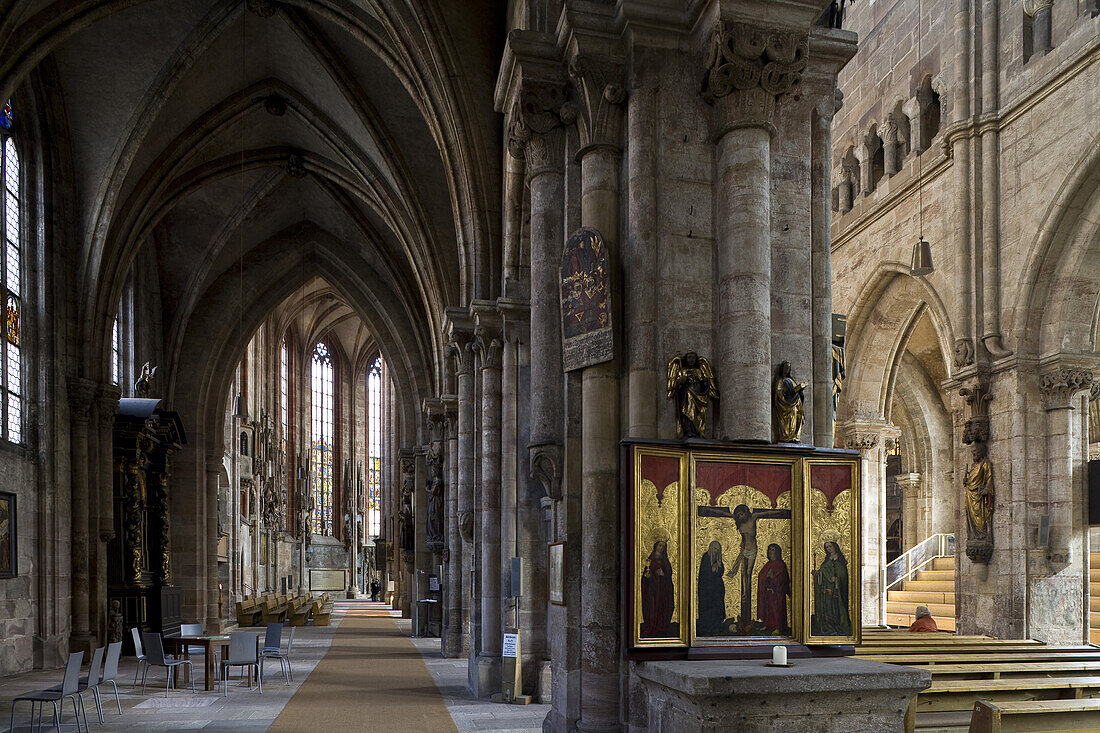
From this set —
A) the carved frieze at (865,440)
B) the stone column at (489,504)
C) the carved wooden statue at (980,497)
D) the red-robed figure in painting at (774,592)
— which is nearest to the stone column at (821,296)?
the red-robed figure in painting at (774,592)

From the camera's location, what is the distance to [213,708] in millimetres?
12719

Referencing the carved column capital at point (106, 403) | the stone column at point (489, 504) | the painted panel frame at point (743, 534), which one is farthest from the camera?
the carved column capital at point (106, 403)

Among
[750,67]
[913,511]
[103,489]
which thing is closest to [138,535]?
[103,489]

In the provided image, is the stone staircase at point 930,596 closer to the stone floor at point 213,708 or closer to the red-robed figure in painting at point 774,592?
the stone floor at point 213,708

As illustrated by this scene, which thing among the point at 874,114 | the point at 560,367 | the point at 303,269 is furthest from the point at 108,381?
the point at 874,114

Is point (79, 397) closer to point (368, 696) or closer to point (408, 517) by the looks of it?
point (368, 696)

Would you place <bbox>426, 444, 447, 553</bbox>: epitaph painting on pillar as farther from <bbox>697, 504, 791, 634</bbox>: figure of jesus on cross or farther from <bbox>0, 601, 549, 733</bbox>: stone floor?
<bbox>697, 504, 791, 634</bbox>: figure of jesus on cross

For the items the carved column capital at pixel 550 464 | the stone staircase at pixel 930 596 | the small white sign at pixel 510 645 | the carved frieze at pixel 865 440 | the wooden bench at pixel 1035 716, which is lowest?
the stone staircase at pixel 930 596

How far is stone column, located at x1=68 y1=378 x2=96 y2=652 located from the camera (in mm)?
19938

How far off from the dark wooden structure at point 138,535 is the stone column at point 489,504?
34.7 feet

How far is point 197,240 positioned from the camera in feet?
93.8

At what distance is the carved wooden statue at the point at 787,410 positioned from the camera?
7688 millimetres

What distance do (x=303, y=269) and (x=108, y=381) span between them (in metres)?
10.1

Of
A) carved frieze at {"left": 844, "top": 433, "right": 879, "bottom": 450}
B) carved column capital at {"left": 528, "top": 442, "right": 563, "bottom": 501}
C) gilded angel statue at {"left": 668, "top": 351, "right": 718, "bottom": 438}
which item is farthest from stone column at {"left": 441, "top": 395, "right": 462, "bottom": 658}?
gilded angel statue at {"left": 668, "top": 351, "right": 718, "bottom": 438}
